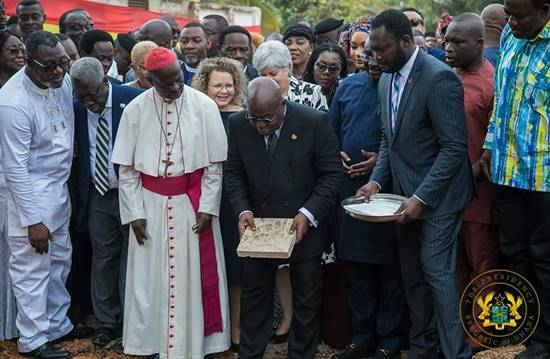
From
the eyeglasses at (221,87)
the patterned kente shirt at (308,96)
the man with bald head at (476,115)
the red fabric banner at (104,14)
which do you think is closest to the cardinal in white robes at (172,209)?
the eyeglasses at (221,87)

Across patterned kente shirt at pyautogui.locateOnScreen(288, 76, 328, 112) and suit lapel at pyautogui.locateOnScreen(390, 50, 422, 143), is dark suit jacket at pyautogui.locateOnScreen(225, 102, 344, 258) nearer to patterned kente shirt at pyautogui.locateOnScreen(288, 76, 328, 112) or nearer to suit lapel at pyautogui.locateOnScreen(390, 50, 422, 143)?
suit lapel at pyautogui.locateOnScreen(390, 50, 422, 143)

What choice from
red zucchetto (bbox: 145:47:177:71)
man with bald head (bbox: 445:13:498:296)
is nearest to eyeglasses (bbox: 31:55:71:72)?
red zucchetto (bbox: 145:47:177:71)

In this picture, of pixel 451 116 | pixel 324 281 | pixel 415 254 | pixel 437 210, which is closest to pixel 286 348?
pixel 324 281

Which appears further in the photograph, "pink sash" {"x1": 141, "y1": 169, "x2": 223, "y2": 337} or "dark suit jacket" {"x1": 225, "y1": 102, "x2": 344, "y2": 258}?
"pink sash" {"x1": 141, "y1": 169, "x2": 223, "y2": 337}

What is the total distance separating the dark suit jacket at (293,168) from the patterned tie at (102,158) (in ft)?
3.86

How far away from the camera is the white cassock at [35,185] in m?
5.24

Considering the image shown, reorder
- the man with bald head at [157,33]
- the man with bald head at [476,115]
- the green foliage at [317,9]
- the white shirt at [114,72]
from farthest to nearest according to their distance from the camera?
the green foliage at [317,9]
the man with bald head at [157,33]
the white shirt at [114,72]
the man with bald head at [476,115]

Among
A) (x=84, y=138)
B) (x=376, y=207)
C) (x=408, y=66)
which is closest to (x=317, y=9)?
(x=84, y=138)

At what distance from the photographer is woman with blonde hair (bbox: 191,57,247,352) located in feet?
18.3

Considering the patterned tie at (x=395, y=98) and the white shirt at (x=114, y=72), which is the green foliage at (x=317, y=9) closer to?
the white shirt at (x=114, y=72)

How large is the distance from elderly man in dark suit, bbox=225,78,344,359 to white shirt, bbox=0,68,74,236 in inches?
57.6

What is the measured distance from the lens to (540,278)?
466cm

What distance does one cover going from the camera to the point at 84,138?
573cm

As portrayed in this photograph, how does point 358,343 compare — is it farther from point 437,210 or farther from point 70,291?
point 70,291
